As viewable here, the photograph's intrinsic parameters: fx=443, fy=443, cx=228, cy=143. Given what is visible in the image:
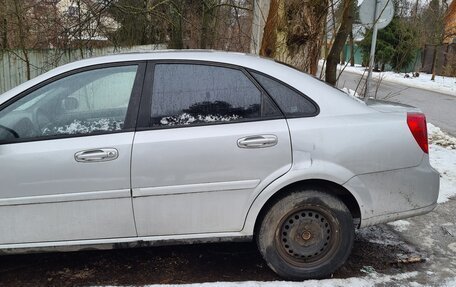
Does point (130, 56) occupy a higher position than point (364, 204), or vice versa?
point (130, 56)

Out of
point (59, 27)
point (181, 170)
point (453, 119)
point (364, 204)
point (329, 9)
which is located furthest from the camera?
point (453, 119)

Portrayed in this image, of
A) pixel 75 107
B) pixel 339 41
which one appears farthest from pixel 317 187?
pixel 339 41

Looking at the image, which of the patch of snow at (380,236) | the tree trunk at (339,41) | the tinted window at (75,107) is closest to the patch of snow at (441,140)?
the tree trunk at (339,41)

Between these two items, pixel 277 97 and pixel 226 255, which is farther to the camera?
pixel 226 255

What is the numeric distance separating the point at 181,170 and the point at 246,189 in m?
0.47

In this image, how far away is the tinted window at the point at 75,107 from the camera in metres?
3.09

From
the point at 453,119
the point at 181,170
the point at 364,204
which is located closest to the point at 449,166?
the point at 364,204

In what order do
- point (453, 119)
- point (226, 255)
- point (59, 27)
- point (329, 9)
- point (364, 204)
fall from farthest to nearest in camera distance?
point (453, 119) → point (59, 27) → point (329, 9) → point (226, 255) → point (364, 204)

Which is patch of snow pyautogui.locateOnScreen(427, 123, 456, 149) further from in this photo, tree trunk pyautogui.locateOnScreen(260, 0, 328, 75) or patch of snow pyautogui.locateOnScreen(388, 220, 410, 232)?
patch of snow pyautogui.locateOnScreen(388, 220, 410, 232)

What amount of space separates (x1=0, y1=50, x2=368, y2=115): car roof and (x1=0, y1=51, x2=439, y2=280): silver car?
0.01 meters

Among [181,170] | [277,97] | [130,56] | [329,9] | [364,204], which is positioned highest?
[329,9]

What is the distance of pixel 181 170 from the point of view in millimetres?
3021

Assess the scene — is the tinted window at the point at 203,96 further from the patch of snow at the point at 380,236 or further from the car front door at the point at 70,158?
the patch of snow at the point at 380,236

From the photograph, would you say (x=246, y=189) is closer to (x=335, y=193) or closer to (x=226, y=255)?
(x=335, y=193)
